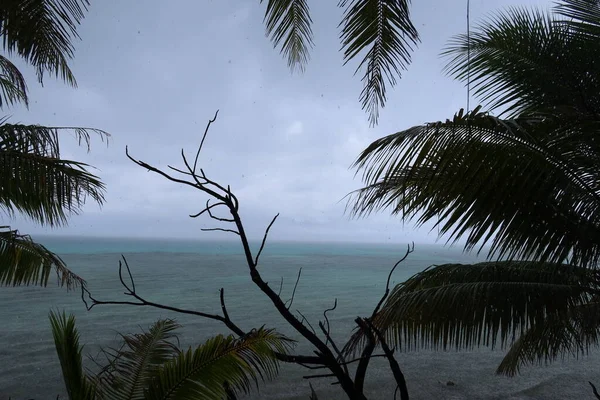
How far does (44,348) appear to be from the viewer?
780cm

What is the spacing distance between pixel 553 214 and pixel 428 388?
14.3 feet

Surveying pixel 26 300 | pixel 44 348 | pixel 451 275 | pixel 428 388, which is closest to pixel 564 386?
pixel 428 388

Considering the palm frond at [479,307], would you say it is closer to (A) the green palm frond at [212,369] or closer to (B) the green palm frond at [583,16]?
(A) the green palm frond at [212,369]

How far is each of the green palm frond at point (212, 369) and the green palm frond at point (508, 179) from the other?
1031mm

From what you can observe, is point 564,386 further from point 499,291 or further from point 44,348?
point 44,348

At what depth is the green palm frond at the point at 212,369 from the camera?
1.43m

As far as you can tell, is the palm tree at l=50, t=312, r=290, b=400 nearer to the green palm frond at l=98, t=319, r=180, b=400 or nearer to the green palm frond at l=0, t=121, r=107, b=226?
the green palm frond at l=98, t=319, r=180, b=400

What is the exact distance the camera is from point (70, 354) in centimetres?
141

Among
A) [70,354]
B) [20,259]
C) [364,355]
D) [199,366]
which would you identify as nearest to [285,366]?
[20,259]

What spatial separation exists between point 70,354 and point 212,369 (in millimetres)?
470

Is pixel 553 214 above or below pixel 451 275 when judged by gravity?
above

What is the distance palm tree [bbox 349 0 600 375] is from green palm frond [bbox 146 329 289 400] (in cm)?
104

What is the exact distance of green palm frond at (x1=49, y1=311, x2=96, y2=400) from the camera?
4.57 feet

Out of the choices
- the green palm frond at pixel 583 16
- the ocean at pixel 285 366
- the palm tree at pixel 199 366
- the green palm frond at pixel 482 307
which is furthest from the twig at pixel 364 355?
the green palm frond at pixel 583 16
